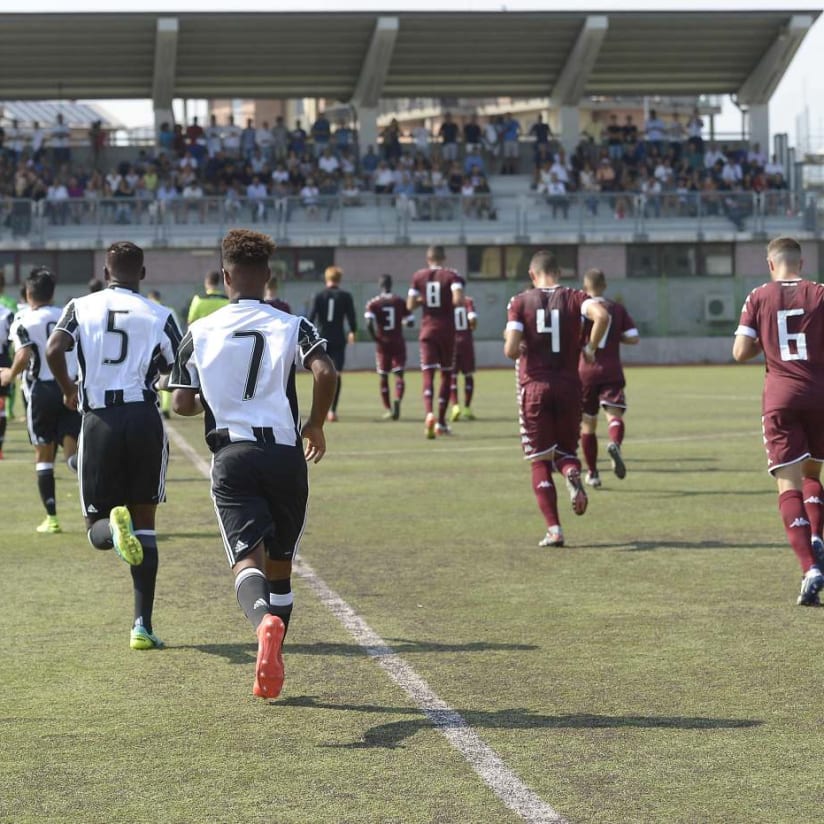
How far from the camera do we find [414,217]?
43.9 meters

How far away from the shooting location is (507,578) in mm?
9992

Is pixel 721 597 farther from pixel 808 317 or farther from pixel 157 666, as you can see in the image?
pixel 157 666

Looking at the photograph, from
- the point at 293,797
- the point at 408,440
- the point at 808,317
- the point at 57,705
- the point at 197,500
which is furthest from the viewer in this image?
the point at 408,440

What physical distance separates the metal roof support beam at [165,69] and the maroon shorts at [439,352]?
90.7 ft

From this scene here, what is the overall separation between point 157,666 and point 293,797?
2305mm

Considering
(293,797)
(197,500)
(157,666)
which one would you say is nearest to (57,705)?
(157,666)

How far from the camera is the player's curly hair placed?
22.1ft

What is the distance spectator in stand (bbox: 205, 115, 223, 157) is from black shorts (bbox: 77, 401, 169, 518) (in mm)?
39683

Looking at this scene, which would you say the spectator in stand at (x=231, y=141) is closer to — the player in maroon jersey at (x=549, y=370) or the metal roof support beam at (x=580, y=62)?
the metal roof support beam at (x=580, y=62)

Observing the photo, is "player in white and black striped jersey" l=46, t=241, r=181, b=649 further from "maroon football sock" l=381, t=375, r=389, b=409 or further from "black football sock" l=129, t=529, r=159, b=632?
"maroon football sock" l=381, t=375, r=389, b=409

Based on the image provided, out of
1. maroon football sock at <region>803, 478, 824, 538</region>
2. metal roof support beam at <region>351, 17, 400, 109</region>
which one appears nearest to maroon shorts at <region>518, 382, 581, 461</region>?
maroon football sock at <region>803, 478, 824, 538</region>

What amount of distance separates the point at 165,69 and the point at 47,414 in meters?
37.1

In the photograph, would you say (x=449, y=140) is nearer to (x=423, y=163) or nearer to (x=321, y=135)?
(x=423, y=163)

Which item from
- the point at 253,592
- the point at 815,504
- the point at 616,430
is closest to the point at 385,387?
the point at 616,430
